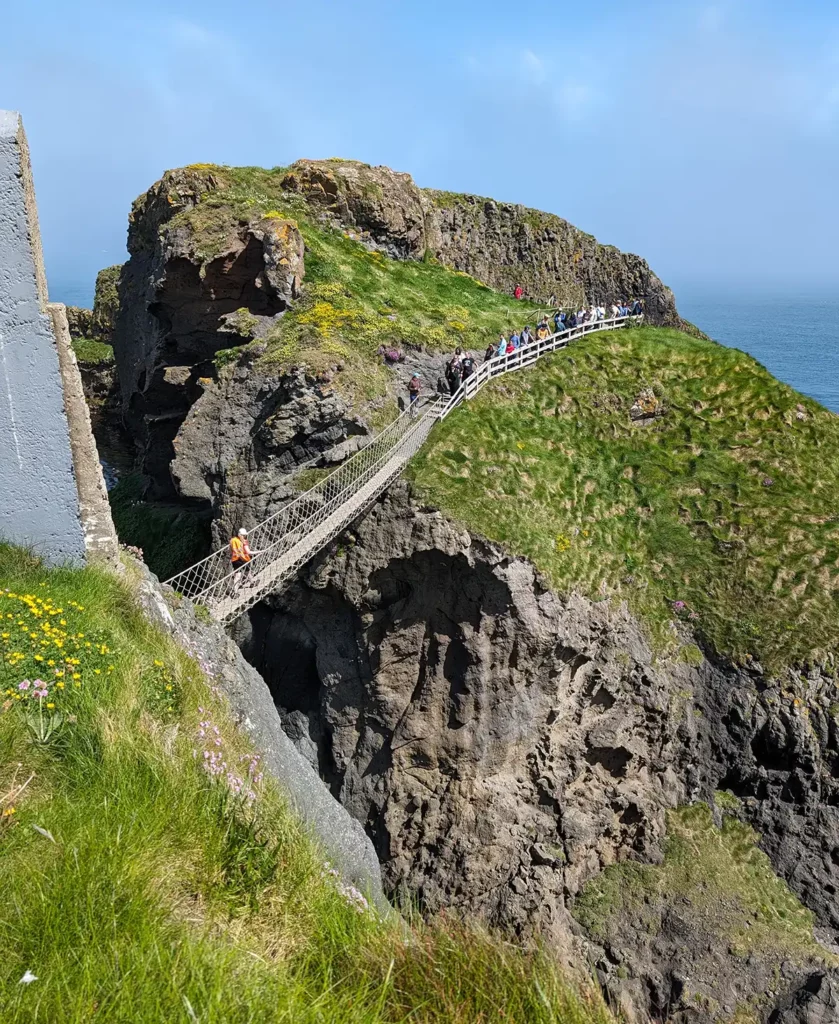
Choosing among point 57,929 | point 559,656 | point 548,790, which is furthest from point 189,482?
point 57,929

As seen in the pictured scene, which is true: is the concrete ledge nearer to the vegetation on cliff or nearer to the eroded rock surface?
the eroded rock surface

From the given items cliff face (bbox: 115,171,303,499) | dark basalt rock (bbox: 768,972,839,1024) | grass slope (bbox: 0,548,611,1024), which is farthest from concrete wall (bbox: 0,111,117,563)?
dark basalt rock (bbox: 768,972,839,1024)

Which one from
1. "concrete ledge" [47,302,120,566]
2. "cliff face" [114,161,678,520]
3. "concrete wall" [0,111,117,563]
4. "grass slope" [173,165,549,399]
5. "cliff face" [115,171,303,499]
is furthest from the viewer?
"cliff face" [115,171,303,499]

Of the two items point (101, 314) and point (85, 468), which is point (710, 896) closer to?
point (85, 468)

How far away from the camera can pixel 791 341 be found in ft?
435

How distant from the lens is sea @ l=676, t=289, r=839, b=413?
89.2 metres

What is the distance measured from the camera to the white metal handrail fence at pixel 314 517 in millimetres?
15898

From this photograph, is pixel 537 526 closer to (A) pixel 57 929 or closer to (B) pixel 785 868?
(B) pixel 785 868

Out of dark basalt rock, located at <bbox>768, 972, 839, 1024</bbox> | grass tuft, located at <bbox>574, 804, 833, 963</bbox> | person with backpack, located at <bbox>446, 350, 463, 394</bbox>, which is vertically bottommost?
dark basalt rock, located at <bbox>768, 972, 839, 1024</bbox>

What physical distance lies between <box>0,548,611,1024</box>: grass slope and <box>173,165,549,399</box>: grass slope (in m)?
16.6

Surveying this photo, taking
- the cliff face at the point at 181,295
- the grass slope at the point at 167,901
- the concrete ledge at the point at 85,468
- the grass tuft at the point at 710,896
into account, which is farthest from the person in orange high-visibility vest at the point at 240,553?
the grass tuft at the point at 710,896

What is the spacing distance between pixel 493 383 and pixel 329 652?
33.2 ft

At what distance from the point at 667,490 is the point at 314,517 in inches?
496

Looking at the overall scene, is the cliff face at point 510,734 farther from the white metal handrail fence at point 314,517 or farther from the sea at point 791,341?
the sea at point 791,341
